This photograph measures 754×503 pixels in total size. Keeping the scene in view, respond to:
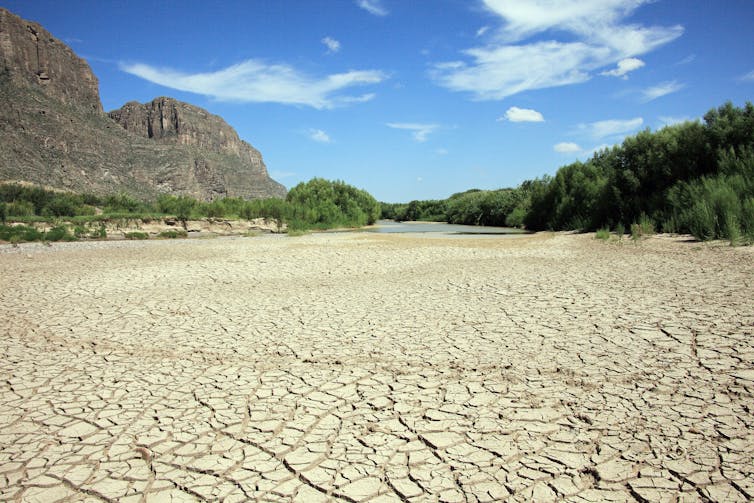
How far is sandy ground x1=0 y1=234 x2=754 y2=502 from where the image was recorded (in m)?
2.09

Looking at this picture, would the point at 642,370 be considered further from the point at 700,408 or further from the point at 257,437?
the point at 257,437

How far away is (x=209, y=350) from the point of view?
13.8ft

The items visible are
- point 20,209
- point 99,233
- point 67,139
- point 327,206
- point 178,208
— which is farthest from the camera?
point 327,206

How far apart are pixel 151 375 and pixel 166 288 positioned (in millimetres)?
4584

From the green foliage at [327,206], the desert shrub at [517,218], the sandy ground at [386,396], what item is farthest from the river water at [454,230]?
the sandy ground at [386,396]

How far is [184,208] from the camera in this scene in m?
32.8

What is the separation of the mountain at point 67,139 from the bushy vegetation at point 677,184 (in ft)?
152

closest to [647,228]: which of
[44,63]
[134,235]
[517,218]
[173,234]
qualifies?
[173,234]

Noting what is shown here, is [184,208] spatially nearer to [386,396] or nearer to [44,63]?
[386,396]

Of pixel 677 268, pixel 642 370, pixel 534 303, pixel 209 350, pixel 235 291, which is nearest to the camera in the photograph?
pixel 642 370

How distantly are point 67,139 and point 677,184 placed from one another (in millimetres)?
55224

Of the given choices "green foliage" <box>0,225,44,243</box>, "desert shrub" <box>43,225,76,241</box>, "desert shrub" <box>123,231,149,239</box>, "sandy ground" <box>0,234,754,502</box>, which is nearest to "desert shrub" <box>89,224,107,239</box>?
"desert shrub" <box>43,225,76,241</box>

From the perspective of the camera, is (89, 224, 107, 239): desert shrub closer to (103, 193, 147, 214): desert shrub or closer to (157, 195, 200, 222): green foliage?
(157, 195, 200, 222): green foliage

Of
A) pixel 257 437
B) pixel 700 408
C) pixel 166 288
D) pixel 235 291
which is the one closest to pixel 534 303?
pixel 700 408
